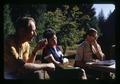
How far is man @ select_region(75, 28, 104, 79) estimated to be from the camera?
344 cm

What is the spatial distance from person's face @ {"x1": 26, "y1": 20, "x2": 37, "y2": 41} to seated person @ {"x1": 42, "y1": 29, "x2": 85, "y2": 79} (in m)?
0.14

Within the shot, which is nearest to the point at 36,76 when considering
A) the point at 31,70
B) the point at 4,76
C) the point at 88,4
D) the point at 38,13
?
the point at 31,70

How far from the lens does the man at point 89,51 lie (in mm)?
3441

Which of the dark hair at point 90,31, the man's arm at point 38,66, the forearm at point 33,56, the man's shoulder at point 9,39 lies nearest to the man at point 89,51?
the dark hair at point 90,31

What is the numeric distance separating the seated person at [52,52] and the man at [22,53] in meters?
0.05

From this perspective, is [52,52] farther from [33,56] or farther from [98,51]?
[98,51]

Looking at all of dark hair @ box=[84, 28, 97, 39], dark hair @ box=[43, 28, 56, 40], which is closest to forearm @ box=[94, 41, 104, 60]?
dark hair @ box=[84, 28, 97, 39]

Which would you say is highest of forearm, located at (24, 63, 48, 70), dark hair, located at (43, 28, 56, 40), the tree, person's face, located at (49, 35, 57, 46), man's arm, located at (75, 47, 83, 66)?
the tree

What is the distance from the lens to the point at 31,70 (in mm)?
3467

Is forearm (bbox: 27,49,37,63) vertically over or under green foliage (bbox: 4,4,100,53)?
under

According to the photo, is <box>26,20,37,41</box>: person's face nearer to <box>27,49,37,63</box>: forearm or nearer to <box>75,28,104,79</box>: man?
<box>27,49,37,63</box>: forearm

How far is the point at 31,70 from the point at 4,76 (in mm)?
318

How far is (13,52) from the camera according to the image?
3.47 metres

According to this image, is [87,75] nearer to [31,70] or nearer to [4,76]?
[31,70]
